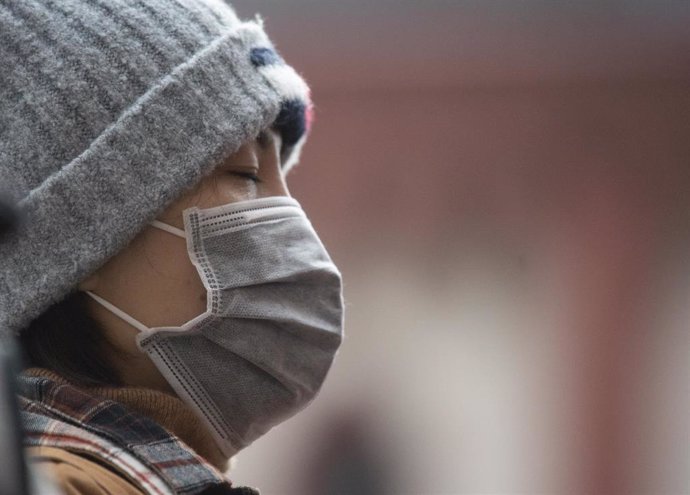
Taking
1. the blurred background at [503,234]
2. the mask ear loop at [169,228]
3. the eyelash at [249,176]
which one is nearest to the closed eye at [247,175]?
the eyelash at [249,176]

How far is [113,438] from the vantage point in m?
1.03

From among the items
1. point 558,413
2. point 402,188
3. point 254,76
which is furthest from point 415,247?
point 254,76

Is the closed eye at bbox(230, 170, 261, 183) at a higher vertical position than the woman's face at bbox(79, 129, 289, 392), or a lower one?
higher

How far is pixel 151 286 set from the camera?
125 cm

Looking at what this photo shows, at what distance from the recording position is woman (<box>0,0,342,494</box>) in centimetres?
118

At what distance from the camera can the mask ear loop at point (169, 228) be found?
4.13ft

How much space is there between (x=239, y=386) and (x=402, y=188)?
13.4 ft

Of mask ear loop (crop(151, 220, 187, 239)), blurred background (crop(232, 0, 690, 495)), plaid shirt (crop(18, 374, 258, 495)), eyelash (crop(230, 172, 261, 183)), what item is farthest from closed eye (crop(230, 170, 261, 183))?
blurred background (crop(232, 0, 690, 495))

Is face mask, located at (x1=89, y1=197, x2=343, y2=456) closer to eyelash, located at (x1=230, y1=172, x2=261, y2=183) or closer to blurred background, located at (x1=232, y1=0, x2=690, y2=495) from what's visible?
eyelash, located at (x1=230, y1=172, x2=261, y2=183)

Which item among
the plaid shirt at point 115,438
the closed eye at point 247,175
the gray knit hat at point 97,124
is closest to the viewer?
the plaid shirt at point 115,438

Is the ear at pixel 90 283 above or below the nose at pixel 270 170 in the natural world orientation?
below

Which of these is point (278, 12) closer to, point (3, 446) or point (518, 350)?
point (518, 350)

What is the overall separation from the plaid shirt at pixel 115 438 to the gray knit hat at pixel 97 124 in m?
0.13

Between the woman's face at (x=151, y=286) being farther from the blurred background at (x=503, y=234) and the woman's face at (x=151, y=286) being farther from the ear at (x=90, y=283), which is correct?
the blurred background at (x=503, y=234)
